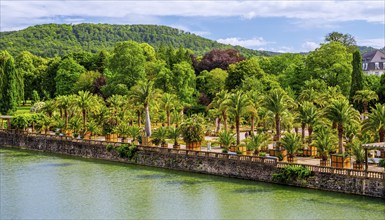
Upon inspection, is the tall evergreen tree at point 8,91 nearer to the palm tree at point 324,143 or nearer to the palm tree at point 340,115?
the palm tree at point 324,143

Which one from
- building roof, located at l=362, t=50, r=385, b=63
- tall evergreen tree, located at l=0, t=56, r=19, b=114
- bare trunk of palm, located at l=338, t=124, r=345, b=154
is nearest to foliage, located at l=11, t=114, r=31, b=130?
tall evergreen tree, located at l=0, t=56, r=19, b=114

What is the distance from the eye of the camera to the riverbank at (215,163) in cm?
3375

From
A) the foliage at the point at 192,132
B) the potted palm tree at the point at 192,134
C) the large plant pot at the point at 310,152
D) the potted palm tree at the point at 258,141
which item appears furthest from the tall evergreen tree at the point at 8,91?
the large plant pot at the point at 310,152

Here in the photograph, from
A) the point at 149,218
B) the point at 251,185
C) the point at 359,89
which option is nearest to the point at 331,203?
the point at 251,185

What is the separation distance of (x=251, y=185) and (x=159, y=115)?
31805mm

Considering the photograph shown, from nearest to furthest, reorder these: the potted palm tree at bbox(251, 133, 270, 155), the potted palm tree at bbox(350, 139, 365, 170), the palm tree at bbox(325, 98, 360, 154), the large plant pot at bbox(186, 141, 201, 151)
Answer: the potted palm tree at bbox(350, 139, 365, 170) < the palm tree at bbox(325, 98, 360, 154) < the potted palm tree at bbox(251, 133, 270, 155) < the large plant pot at bbox(186, 141, 201, 151)

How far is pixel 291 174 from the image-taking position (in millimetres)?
36781

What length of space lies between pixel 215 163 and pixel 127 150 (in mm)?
9824

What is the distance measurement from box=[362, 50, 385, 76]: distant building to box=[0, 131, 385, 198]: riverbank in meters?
71.1

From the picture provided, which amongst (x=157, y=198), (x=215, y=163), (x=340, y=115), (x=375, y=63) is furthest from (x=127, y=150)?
(x=375, y=63)

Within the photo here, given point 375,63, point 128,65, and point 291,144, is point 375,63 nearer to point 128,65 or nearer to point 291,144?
point 128,65

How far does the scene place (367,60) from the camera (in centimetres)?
11362

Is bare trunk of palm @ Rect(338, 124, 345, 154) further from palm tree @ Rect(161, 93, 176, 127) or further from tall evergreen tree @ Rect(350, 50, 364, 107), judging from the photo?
tall evergreen tree @ Rect(350, 50, 364, 107)

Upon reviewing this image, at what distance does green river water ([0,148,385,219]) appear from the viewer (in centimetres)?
3152
